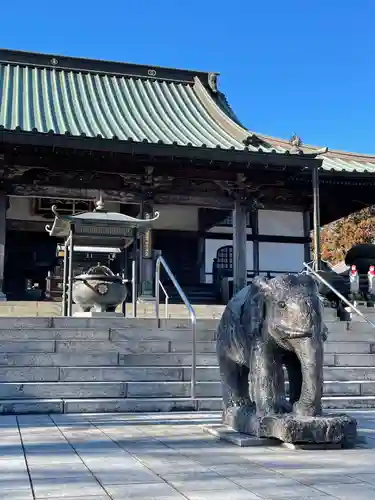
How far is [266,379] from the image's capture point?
486cm

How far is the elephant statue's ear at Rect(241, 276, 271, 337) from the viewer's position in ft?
16.5

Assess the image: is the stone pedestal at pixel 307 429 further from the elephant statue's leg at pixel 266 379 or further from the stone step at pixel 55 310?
the stone step at pixel 55 310

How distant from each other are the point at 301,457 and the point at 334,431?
450 millimetres

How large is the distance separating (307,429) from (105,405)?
2949 millimetres

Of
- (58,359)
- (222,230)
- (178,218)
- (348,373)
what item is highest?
(178,218)

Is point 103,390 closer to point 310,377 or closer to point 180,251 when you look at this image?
point 310,377

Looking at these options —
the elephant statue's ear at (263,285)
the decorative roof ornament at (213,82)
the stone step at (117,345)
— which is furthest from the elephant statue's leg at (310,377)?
the decorative roof ornament at (213,82)

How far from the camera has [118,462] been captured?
161 inches

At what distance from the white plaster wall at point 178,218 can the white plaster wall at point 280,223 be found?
6.02 feet

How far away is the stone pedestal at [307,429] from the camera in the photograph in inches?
180

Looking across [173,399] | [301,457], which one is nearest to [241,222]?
[173,399]

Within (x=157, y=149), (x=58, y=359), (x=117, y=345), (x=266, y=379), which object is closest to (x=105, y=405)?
(x=58, y=359)

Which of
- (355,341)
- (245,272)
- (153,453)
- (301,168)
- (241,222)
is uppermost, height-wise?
(301,168)

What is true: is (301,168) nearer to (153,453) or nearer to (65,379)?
(65,379)
